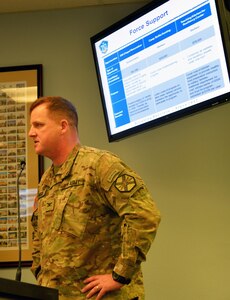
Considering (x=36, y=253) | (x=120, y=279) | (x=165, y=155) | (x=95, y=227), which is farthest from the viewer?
(x=165, y=155)

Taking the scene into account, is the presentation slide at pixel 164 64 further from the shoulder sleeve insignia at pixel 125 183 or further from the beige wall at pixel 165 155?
the shoulder sleeve insignia at pixel 125 183

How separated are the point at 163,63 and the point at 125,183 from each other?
916 millimetres

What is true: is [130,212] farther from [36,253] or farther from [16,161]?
[16,161]

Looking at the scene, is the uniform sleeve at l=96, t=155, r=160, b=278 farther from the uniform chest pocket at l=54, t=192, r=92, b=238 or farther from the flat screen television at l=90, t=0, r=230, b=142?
the flat screen television at l=90, t=0, r=230, b=142

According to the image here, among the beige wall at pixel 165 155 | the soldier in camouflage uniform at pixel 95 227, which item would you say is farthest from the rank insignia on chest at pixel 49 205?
the beige wall at pixel 165 155

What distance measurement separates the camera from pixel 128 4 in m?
3.19

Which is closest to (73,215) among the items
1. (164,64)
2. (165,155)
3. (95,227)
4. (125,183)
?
(95,227)

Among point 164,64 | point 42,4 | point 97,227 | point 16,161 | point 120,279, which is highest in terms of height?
point 42,4

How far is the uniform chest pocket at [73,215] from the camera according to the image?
5.82ft

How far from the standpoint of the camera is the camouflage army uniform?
1672mm

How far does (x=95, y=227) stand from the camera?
178 centimetres

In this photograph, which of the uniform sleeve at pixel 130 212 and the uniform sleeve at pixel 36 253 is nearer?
the uniform sleeve at pixel 130 212

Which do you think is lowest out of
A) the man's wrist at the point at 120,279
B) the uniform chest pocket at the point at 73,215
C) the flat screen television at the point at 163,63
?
the man's wrist at the point at 120,279

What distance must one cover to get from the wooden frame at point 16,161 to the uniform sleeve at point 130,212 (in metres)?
1.26
